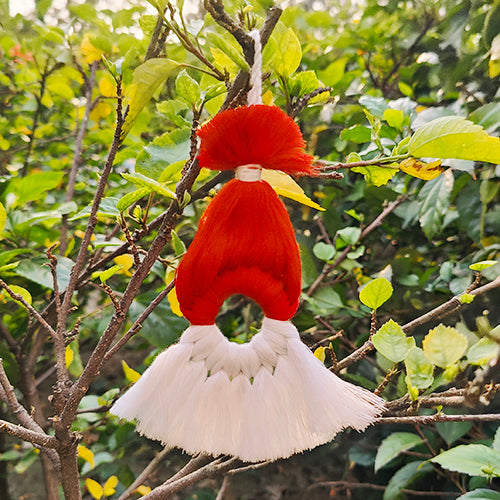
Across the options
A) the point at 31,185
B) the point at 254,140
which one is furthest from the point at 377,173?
the point at 31,185

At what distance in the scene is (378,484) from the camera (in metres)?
1.23

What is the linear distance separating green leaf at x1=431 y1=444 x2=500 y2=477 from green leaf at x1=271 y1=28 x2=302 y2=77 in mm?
574

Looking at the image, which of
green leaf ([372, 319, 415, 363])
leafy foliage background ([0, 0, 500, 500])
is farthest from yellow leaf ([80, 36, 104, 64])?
green leaf ([372, 319, 415, 363])

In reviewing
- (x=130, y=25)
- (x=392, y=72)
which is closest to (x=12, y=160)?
(x=130, y=25)

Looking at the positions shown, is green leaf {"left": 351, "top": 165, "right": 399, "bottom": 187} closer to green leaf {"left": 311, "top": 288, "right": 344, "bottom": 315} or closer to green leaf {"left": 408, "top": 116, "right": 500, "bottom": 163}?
green leaf {"left": 408, "top": 116, "right": 500, "bottom": 163}

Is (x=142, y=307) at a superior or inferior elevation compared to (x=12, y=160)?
inferior

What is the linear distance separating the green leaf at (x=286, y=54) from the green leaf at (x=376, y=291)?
10.6 inches

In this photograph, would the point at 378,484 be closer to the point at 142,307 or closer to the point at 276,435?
the point at 142,307

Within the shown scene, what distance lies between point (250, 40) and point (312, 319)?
659 mm

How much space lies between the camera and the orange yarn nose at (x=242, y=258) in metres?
0.41

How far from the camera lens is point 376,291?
55 centimetres

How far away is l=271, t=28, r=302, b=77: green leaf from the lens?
51 centimetres

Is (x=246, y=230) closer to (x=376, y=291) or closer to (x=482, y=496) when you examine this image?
(x=376, y=291)

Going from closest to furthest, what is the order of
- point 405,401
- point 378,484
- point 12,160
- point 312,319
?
point 405,401, point 312,319, point 378,484, point 12,160
